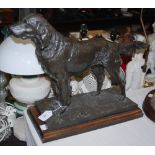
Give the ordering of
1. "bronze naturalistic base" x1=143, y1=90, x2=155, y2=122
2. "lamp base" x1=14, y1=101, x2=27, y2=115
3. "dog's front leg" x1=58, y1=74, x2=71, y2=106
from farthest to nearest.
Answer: "lamp base" x1=14, y1=101, x2=27, y2=115 < "bronze naturalistic base" x1=143, y1=90, x2=155, y2=122 < "dog's front leg" x1=58, y1=74, x2=71, y2=106

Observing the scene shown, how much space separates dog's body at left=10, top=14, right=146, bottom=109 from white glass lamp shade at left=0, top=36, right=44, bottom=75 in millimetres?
95

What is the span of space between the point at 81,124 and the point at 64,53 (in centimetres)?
24

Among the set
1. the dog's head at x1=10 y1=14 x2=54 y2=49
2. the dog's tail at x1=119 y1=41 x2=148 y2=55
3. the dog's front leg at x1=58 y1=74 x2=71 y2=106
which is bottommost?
the dog's front leg at x1=58 y1=74 x2=71 y2=106

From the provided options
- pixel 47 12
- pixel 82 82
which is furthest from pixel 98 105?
pixel 47 12

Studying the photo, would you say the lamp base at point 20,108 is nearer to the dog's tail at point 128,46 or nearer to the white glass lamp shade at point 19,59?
the white glass lamp shade at point 19,59

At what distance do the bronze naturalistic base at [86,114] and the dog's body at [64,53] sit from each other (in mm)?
55

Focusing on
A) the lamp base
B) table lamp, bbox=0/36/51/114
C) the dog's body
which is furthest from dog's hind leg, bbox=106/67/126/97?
the lamp base

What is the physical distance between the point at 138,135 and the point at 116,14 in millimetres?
1469

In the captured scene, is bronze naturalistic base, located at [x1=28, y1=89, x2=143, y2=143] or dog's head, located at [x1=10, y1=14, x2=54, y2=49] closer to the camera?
dog's head, located at [x1=10, y1=14, x2=54, y2=49]

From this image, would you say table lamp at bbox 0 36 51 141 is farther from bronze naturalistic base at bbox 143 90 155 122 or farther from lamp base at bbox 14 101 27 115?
bronze naturalistic base at bbox 143 90 155 122

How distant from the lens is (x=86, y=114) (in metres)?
0.89

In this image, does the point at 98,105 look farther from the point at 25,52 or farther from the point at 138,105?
the point at 25,52

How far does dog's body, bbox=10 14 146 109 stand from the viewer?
723 millimetres

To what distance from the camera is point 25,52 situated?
909 millimetres
